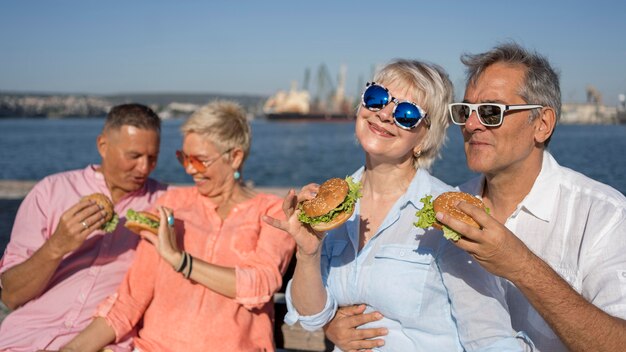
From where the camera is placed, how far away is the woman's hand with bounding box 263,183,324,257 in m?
2.81

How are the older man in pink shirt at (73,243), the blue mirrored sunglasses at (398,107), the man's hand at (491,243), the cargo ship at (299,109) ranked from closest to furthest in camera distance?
the man's hand at (491,243), the blue mirrored sunglasses at (398,107), the older man in pink shirt at (73,243), the cargo ship at (299,109)

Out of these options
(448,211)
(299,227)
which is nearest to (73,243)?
(299,227)

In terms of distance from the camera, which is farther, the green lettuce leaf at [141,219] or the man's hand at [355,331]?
the green lettuce leaf at [141,219]

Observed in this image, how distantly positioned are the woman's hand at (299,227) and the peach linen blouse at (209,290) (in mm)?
507

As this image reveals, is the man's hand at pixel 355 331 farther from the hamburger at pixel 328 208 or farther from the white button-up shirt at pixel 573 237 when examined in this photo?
the white button-up shirt at pixel 573 237

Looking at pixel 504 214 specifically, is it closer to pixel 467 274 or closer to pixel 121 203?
pixel 467 274

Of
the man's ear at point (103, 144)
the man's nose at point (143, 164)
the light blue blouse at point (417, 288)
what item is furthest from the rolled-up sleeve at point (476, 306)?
the man's ear at point (103, 144)

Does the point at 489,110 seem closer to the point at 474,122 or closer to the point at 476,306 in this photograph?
the point at 474,122

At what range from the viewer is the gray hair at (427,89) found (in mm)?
3090

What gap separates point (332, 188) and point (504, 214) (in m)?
0.90

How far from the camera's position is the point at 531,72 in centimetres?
287

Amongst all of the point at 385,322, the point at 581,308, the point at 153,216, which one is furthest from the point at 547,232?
the point at 153,216

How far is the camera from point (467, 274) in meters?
2.78

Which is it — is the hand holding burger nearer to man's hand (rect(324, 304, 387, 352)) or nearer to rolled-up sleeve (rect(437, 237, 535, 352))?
man's hand (rect(324, 304, 387, 352))
